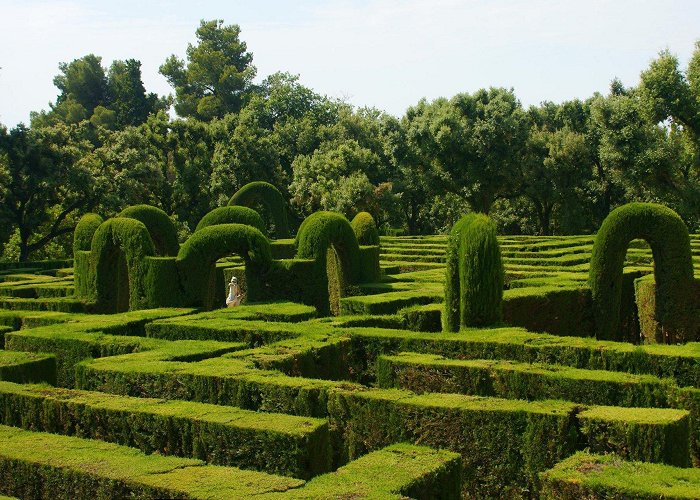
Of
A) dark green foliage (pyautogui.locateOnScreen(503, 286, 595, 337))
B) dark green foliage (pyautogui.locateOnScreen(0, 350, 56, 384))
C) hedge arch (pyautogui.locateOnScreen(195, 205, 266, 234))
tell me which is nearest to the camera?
dark green foliage (pyautogui.locateOnScreen(0, 350, 56, 384))

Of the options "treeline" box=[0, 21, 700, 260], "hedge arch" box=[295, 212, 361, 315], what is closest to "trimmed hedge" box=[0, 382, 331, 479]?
"hedge arch" box=[295, 212, 361, 315]

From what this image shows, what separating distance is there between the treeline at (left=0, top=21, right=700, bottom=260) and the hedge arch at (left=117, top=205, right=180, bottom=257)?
59.2ft

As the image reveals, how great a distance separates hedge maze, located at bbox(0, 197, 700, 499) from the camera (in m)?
8.23

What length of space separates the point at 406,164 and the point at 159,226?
30008 millimetres

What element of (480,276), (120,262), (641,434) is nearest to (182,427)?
(641,434)

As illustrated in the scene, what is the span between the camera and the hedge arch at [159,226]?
24875 mm

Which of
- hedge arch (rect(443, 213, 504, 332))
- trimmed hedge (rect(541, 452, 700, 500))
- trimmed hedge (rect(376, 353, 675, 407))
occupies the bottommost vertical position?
trimmed hedge (rect(541, 452, 700, 500))

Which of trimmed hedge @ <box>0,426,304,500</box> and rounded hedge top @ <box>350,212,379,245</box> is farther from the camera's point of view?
rounded hedge top @ <box>350,212,379,245</box>

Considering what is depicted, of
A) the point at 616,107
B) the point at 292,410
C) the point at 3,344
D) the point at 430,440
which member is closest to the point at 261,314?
the point at 3,344

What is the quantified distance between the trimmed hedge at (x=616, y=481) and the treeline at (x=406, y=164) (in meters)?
37.8

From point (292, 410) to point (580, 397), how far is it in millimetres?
3872

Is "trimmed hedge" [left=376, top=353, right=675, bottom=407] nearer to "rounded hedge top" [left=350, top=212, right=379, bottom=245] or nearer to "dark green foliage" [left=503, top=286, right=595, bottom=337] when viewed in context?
"dark green foliage" [left=503, top=286, right=595, bottom=337]

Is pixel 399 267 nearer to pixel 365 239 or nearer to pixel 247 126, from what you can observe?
pixel 365 239

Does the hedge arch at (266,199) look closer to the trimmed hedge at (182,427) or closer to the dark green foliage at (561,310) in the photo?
the dark green foliage at (561,310)
